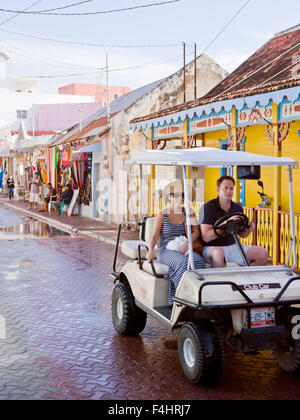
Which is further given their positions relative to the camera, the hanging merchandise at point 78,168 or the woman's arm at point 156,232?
the hanging merchandise at point 78,168

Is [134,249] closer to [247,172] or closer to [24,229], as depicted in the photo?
[247,172]

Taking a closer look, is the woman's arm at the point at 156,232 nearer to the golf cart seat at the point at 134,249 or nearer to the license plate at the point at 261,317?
the golf cart seat at the point at 134,249

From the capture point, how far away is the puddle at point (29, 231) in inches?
703

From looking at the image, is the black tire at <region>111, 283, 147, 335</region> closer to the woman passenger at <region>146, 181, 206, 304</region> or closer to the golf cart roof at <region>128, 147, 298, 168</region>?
the woman passenger at <region>146, 181, 206, 304</region>

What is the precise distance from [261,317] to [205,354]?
24.5 inches

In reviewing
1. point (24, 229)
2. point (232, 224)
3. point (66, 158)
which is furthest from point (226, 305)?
point (66, 158)

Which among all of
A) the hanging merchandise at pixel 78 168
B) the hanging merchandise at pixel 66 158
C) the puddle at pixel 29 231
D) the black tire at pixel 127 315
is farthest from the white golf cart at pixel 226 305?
the hanging merchandise at pixel 66 158

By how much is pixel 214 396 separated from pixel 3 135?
186ft

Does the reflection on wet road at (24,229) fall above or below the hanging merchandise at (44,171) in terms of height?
below

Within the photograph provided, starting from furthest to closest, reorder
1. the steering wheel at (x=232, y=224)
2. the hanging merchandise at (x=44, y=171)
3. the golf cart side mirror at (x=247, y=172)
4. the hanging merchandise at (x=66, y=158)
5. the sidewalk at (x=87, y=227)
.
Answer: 1. the hanging merchandise at (x=44, y=171)
2. the hanging merchandise at (x=66, y=158)
3. the sidewalk at (x=87, y=227)
4. the steering wheel at (x=232, y=224)
5. the golf cart side mirror at (x=247, y=172)

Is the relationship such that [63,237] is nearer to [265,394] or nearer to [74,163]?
[74,163]

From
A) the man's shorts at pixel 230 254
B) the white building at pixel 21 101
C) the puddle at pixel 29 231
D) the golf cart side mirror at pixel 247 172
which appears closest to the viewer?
the golf cart side mirror at pixel 247 172

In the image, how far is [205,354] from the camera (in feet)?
16.4

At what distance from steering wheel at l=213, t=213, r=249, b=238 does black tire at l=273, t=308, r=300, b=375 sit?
0.93 metres
